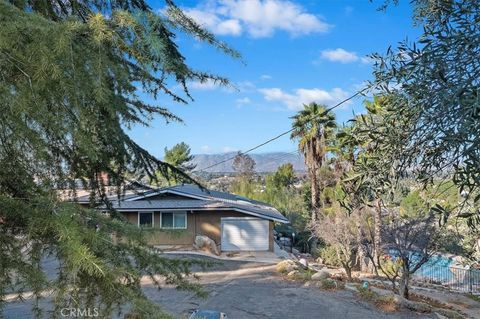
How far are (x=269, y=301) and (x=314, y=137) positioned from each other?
52.8 feet

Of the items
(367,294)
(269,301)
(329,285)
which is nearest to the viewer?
(269,301)

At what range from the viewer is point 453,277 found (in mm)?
22828

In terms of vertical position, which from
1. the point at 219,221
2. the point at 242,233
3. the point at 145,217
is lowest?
the point at 242,233

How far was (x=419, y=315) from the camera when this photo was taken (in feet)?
42.6

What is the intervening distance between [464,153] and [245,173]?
5699 cm

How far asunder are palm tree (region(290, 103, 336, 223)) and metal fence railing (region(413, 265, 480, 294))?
7.46 m

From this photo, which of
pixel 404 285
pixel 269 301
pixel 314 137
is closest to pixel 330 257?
pixel 314 137

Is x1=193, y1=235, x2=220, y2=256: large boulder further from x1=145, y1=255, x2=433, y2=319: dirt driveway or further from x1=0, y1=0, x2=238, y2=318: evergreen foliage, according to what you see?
x1=0, y1=0, x2=238, y2=318: evergreen foliage

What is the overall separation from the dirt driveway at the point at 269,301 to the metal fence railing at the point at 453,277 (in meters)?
9.10

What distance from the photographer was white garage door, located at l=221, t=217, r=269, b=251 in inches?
952

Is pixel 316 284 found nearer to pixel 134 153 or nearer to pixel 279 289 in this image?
pixel 279 289

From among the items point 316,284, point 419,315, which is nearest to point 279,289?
point 316,284

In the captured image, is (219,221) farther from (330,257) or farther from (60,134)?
(60,134)

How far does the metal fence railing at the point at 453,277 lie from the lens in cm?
2123
